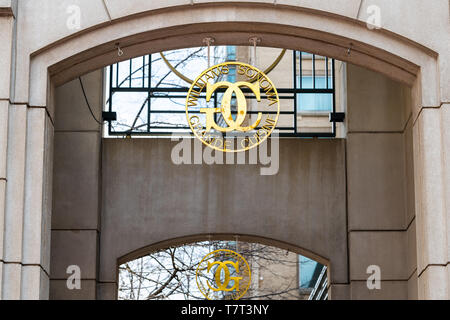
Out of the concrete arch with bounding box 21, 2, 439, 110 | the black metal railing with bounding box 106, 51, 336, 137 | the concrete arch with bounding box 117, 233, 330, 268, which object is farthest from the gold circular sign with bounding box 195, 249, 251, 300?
the concrete arch with bounding box 21, 2, 439, 110

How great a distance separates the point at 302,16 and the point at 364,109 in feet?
14.5

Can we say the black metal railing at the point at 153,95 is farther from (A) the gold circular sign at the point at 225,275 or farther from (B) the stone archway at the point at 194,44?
(B) the stone archway at the point at 194,44

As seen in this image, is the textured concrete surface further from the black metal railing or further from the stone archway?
the stone archway

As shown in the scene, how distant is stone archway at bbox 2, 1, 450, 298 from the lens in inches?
500

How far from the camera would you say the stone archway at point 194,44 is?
1271cm

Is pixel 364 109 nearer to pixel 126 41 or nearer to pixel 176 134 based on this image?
pixel 176 134

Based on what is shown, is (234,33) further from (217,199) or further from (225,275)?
(217,199)

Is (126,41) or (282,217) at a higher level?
(126,41)

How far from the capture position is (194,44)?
46.1ft

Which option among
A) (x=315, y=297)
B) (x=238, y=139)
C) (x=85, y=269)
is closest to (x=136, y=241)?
(x=85, y=269)

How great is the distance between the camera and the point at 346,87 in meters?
17.7

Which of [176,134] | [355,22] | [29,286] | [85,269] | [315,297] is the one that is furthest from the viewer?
[315,297]

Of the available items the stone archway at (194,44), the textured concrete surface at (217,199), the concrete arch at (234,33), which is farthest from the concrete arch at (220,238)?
the concrete arch at (234,33)

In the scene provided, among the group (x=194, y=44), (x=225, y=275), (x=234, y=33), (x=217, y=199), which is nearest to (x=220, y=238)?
(x=217, y=199)
